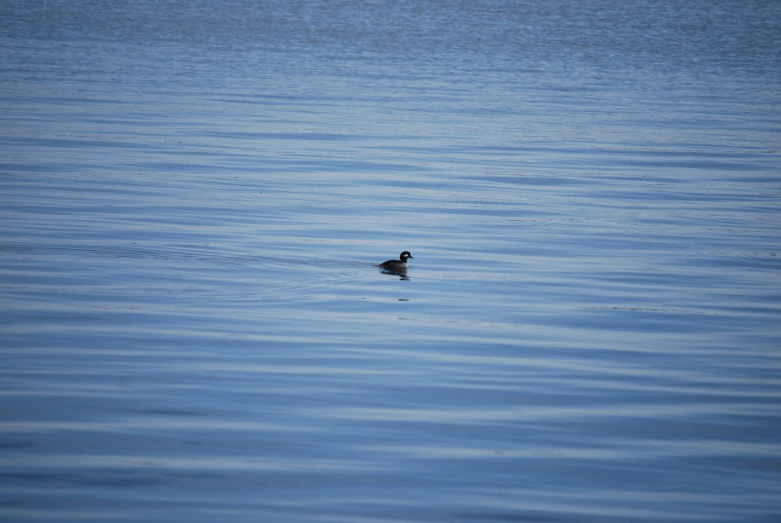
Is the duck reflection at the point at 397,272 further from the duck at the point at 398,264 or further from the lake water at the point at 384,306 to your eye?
the lake water at the point at 384,306

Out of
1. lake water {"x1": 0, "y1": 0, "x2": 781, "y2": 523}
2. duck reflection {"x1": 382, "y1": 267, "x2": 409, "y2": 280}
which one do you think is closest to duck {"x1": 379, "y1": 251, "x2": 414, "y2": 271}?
duck reflection {"x1": 382, "y1": 267, "x2": 409, "y2": 280}

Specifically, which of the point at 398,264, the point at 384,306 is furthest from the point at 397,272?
the point at 384,306

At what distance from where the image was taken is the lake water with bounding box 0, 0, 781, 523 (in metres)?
8.84

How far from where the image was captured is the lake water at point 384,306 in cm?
884

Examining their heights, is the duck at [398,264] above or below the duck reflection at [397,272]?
above

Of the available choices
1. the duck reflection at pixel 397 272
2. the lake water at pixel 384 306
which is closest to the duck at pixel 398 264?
the duck reflection at pixel 397 272

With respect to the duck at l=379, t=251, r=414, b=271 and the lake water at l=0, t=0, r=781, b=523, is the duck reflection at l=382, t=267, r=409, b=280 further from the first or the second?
the lake water at l=0, t=0, r=781, b=523

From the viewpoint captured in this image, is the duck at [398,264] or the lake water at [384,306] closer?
the lake water at [384,306]

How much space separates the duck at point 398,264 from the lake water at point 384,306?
322mm

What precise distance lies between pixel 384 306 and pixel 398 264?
1606 millimetres

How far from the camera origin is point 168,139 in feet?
86.3

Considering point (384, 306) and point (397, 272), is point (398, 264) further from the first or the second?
point (384, 306)

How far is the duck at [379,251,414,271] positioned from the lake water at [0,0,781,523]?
32cm

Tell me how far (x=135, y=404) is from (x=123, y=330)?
2451 mm
